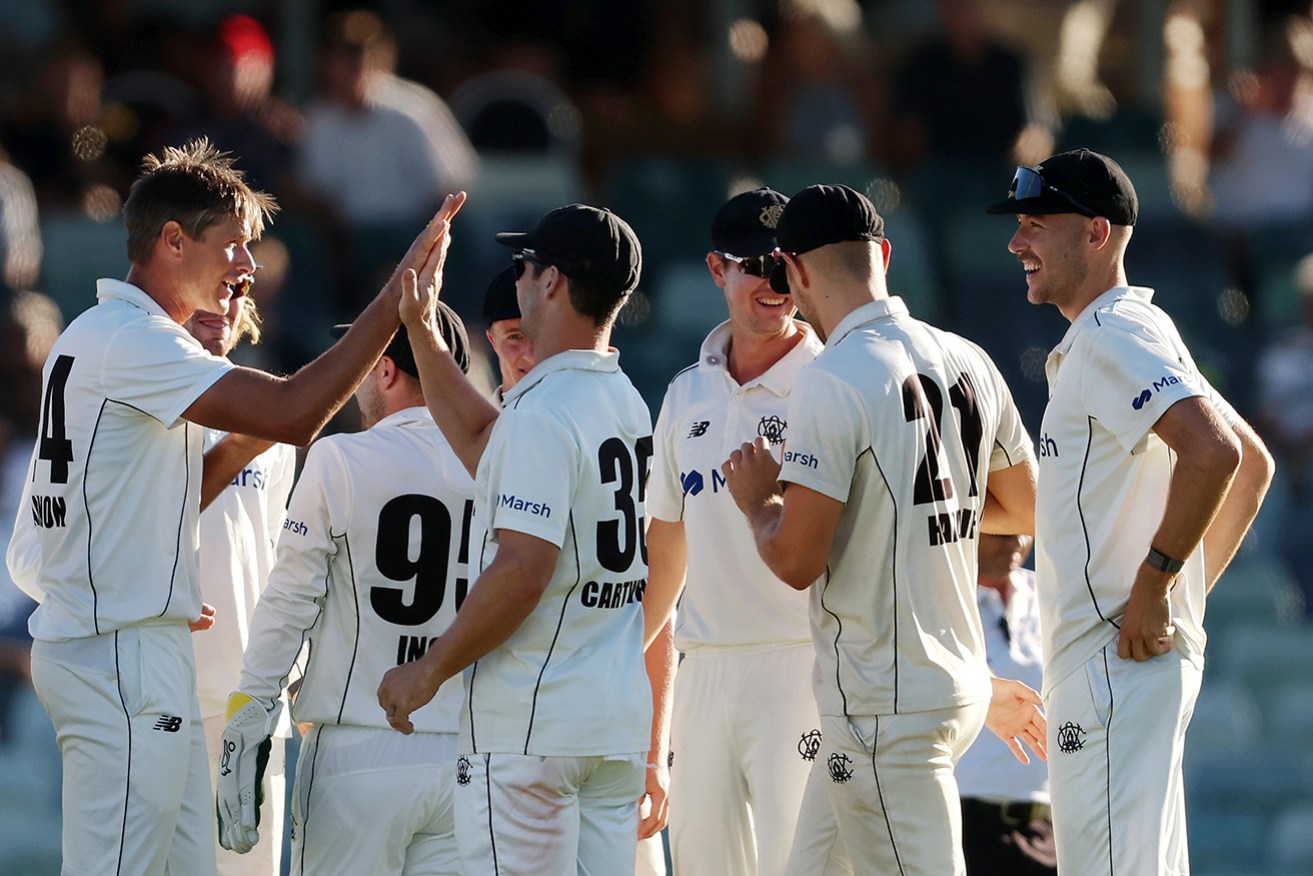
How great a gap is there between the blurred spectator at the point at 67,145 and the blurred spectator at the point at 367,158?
3.93 ft

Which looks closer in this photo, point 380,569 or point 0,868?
point 380,569

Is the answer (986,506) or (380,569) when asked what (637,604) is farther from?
(986,506)

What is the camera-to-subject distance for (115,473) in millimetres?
4543

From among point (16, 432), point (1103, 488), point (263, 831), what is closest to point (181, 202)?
point (263, 831)

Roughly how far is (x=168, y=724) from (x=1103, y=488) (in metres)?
2.35

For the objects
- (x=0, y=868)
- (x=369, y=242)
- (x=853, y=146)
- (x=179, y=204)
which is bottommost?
(x=0, y=868)

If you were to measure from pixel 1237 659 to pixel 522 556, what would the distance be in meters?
6.47

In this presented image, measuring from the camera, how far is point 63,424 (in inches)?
180

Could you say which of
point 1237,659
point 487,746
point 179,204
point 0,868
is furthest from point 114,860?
point 1237,659

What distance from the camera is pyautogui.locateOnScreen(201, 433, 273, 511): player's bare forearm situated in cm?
498

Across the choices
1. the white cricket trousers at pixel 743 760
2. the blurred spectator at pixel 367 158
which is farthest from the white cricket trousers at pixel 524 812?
the blurred spectator at pixel 367 158

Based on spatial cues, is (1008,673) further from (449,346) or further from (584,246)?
(584,246)

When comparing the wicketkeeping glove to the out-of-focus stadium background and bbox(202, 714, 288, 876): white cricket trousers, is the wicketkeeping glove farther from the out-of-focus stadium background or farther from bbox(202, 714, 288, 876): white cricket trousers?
the out-of-focus stadium background

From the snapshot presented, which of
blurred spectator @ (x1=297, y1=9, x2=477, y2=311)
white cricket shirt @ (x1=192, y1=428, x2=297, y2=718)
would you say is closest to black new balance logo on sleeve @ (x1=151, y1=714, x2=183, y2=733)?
white cricket shirt @ (x1=192, y1=428, x2=297, y2=718)
